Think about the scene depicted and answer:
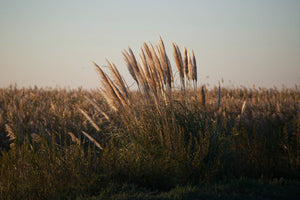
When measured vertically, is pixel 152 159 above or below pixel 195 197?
above

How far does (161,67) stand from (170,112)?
31.1 inches

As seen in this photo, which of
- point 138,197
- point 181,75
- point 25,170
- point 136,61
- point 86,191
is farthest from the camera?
point 181,75

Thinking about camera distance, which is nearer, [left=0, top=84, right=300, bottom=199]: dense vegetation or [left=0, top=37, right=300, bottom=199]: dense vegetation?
[left=0, top=37, right=300, bottom=199]: dense vegetation

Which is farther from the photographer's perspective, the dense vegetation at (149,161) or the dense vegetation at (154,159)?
the dense vegetation at (149,161)

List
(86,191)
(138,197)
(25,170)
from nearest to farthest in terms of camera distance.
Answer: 1. (138,197)
2. (86,191)
3. (25,170)

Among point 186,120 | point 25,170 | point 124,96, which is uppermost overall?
point 124,96

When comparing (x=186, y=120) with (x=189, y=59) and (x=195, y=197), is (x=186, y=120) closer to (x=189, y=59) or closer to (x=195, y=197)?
(x=189, y=59)

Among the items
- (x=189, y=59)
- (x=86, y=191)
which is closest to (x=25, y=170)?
(x=86, y=191)

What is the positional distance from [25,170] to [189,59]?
293 cm

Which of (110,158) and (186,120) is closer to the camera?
(110,158)

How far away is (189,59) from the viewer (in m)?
4.41

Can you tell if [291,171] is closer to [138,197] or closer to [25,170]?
[138,197]

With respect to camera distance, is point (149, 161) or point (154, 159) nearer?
point (149, 161)

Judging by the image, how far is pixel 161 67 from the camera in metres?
4.12
